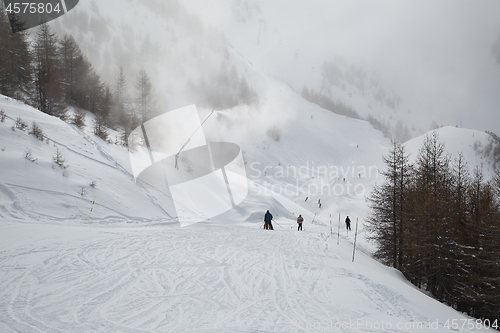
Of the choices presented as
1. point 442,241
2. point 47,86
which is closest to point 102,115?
point 47,86

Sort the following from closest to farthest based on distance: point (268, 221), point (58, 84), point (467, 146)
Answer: point (268, 221)
point (58, 84)
point (467, 146)

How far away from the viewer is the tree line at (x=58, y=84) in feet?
89.3

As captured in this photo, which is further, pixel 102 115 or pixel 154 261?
pixel 102 115

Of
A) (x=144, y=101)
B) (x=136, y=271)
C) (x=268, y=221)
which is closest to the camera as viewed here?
(x=136, y=271)

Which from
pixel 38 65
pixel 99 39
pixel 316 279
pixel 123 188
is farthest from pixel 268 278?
pixel 99 39

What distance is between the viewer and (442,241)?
1563cm

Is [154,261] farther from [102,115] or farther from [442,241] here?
[102,115]

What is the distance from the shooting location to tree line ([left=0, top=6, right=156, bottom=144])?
2721 cm

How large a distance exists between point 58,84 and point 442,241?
38661 millimetres

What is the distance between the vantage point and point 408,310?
650 centimetres

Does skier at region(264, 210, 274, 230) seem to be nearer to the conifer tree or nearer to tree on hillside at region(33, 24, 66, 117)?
tree on hillside at region(33, 24, 66, 117)

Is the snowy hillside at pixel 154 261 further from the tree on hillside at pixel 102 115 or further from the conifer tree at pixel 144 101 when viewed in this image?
the conifer tree at pixel 144 101

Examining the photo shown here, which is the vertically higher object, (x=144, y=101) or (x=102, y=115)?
(x=144, y=101)

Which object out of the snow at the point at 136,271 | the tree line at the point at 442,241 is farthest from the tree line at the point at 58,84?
the tree line at the point at 442,241
